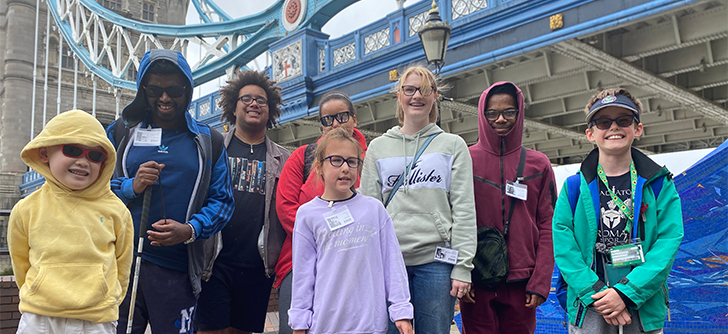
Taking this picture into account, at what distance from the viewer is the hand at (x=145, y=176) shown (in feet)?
8.92

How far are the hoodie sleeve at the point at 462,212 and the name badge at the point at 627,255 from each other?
670 millimetres

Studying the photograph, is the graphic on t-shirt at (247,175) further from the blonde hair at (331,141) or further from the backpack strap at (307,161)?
the blonde hair at (331,141)

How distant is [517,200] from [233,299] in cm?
184

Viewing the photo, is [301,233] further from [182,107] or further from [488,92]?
[488,92]

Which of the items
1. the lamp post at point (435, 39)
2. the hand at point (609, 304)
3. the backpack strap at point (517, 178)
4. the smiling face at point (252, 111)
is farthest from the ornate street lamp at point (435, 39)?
the hand at point (609, 304)

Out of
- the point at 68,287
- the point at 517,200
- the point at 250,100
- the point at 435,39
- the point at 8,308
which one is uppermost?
the point at 435,39

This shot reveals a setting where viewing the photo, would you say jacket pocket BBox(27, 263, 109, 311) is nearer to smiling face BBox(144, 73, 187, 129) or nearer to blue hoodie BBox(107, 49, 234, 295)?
blue hoodie BBox(107, 49, 234, 295)

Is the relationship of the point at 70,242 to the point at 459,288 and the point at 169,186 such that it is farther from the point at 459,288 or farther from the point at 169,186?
the point at 459,288

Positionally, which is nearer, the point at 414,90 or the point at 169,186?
the point at 169,186

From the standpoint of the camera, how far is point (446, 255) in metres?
2.76

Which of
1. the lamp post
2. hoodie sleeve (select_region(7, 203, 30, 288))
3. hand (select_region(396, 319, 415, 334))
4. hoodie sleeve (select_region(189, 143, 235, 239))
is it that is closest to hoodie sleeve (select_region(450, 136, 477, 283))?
hand (select_region(396, 319, 415, 334))

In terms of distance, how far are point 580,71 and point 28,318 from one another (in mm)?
10072

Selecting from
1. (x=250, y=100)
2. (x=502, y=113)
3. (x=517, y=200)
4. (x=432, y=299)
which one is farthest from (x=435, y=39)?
(x=432, y=299)

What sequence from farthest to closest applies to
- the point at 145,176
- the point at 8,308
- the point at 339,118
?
the point at 8,308
the point at 339,118
the point at 145,176
